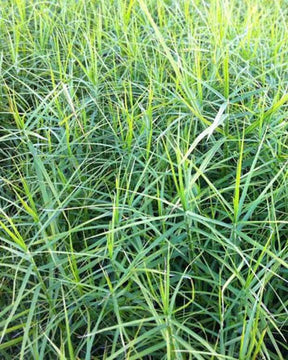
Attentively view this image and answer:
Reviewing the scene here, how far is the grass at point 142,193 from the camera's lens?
1030 millimetres

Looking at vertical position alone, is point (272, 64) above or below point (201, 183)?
above

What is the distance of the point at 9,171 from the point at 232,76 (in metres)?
0.66

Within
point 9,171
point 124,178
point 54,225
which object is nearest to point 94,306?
point 54,225

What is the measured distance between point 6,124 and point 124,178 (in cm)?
44

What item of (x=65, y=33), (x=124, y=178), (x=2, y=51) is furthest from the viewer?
(x=65, y=33)

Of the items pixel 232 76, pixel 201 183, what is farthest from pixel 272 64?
pixel 201 183

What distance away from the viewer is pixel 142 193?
1.14 metres

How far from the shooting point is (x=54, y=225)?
116cm

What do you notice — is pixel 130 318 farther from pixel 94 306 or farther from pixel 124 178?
pixel 124 178

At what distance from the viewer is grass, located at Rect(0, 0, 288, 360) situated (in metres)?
1.03

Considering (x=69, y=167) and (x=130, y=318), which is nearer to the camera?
(x=130, y=318)

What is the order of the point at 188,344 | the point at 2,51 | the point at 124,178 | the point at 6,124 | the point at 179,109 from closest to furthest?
the point at 188,344 → the point at 124,178 → the point at 179,109 → the point at 6,124 → the point at 2,51

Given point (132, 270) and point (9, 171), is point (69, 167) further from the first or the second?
point (132, 270)

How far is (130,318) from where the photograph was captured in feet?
3.50
